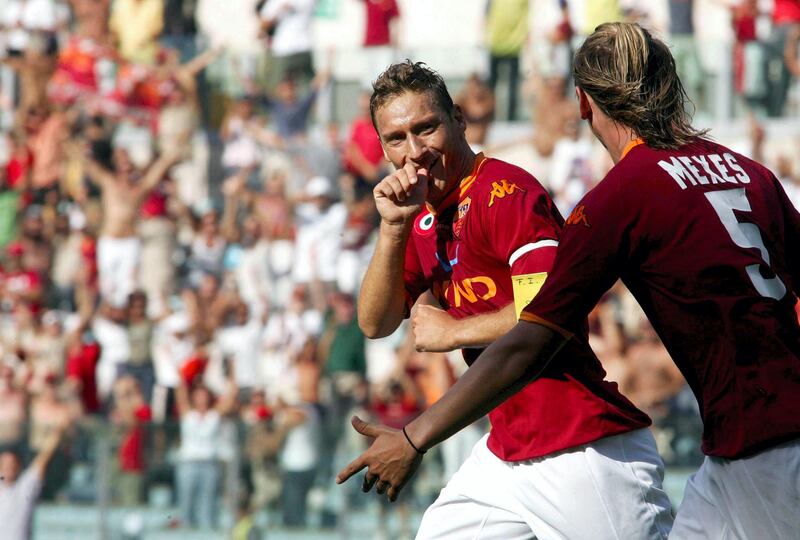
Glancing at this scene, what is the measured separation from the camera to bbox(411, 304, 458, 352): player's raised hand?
13.4ft

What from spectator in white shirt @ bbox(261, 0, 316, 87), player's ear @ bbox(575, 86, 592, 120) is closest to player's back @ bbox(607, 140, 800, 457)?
player's ear @ bbox(575, 86, 592, 120)

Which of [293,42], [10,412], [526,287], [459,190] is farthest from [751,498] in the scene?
[293,42]

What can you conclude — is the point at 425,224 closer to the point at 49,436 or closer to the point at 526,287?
the point at 526,287

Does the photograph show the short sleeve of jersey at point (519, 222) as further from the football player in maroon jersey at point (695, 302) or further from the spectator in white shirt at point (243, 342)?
the spectator in white shirt at point (243, 342)

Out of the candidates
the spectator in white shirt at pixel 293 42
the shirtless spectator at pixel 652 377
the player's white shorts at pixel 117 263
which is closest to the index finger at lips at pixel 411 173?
the shirtless spectator at pixel 652 377

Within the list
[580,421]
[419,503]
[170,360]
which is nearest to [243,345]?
[170,360]

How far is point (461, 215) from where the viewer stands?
168 inches

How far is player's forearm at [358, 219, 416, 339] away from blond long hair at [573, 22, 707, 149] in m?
1.01

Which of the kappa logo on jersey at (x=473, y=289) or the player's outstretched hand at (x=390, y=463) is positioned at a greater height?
the kappa logo on jersey at (x=473, y=289)

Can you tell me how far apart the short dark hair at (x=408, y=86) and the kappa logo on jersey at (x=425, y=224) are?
37 centimetres

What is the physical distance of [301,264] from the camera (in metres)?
12.2

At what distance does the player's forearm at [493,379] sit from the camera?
331cm

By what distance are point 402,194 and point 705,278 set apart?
1.19m

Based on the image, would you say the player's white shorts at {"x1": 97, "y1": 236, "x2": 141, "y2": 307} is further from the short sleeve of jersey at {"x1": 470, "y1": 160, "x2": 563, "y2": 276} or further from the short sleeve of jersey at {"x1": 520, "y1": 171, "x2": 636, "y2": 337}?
the short sleeve of jersey at {"x1": 520, "y1": 171, "x2": 636, "y2": 337}
